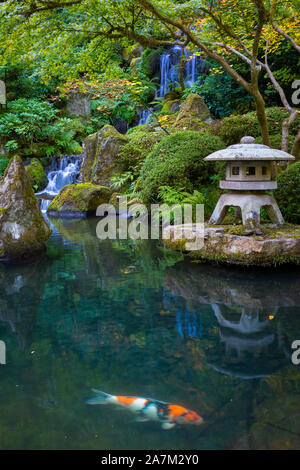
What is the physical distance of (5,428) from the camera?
9.55ft

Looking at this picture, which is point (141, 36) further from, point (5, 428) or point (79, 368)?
point (5, 428)

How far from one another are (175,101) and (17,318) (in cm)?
1364

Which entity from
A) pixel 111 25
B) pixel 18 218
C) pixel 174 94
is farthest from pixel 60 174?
pixel 111 25

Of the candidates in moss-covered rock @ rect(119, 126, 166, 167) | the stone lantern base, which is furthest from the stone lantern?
moss-covered rock @ rect(119, 126, 166, 167)

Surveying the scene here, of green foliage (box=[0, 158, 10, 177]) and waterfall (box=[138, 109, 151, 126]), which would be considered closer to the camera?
green foliage (box=[0, 158, 10, 177])

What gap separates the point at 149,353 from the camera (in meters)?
3.99

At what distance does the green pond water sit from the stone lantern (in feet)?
3.77

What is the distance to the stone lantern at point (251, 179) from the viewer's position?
21.5ft

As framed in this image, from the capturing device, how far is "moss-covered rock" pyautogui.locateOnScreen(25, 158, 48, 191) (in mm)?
16469

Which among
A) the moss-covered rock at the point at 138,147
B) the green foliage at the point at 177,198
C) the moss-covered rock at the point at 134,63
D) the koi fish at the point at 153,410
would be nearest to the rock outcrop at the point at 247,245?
the green foliage at the point at 177,198

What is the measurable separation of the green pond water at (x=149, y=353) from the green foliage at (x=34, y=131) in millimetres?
12402

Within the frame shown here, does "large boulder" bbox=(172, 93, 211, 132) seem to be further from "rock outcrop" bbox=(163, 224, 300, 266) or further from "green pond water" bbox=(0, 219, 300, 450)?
"green pond water" bbox=(0, 219, 300, 450)

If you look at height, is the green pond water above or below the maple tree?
below

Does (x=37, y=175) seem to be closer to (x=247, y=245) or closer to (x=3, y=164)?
(x=3, y=164)
